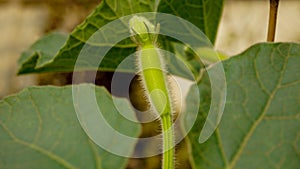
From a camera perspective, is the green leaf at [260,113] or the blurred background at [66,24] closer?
the green leaf at [260,113]

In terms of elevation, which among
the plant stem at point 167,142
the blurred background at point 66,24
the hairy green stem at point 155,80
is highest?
the blurred background at point 66,24

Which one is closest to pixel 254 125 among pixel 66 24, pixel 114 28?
pixel 114 28

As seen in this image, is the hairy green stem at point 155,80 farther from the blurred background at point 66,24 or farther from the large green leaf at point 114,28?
the blurred background at point 66,24

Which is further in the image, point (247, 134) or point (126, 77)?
point (126, 77)

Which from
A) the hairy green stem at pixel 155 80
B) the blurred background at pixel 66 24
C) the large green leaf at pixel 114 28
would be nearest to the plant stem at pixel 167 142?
the hairy green stem at pixel 155 80

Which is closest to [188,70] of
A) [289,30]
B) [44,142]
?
[44,142]

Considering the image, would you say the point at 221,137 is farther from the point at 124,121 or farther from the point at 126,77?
the point at 126,77

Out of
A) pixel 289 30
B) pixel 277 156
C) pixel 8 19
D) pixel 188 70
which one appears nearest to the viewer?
pixel 277 156

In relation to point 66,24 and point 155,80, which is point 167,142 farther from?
point 66,24
